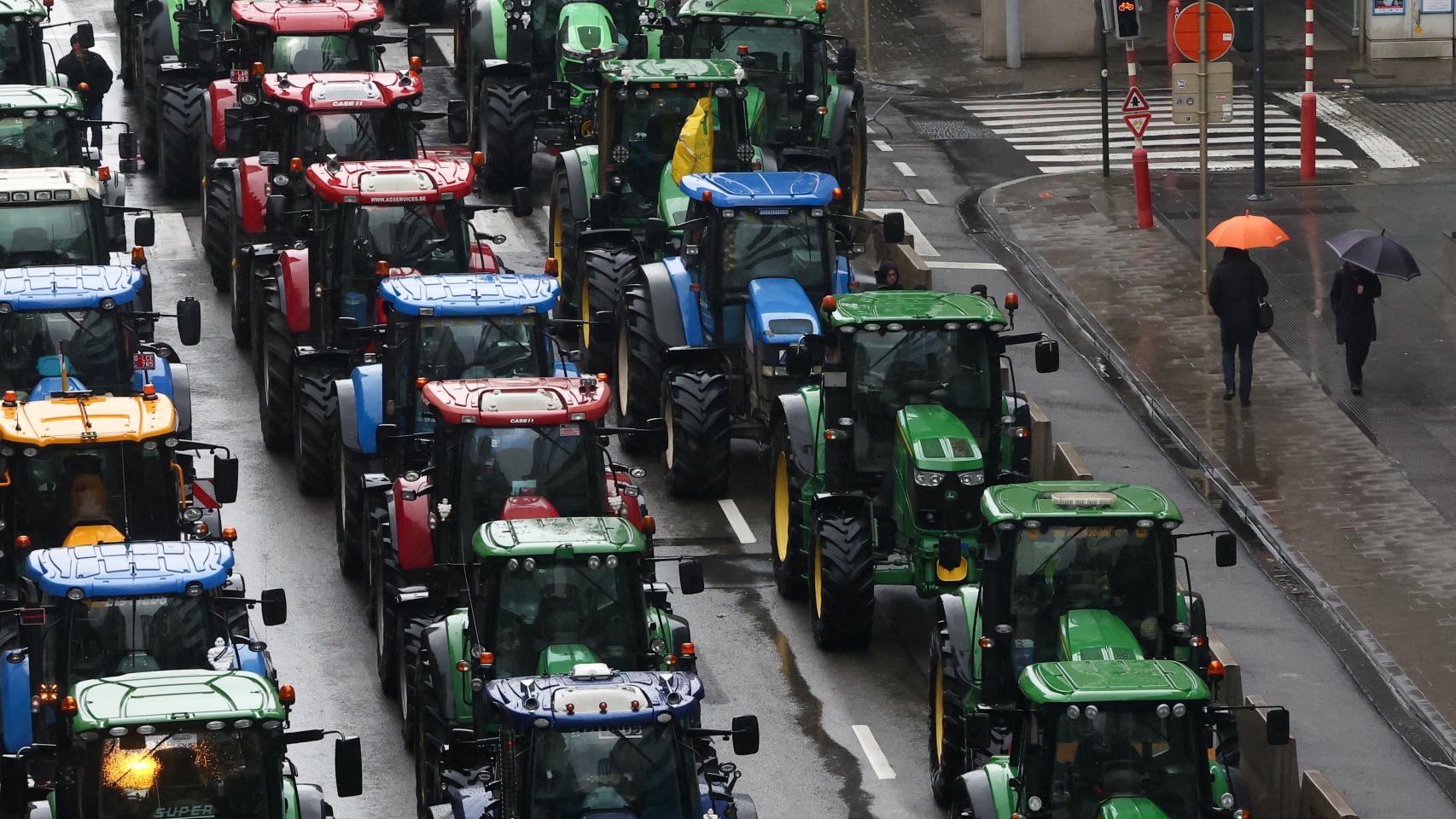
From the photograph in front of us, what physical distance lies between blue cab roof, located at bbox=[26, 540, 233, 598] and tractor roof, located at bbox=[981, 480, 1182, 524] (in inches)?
212

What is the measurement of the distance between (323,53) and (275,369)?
6962 millimetres

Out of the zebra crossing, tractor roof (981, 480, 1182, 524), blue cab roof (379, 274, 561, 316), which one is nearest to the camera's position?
tractor roof (981, 480, 1182, 524)

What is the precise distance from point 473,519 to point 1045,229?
15.2 m

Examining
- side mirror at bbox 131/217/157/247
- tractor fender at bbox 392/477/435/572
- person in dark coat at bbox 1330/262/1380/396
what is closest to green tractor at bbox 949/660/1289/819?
tractor fender at bbox 392/477/435/572

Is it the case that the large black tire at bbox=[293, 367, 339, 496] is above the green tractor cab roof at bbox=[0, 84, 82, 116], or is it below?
below

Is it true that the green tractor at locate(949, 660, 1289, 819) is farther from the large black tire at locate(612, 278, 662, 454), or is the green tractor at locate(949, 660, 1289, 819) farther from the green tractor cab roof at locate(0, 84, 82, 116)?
the green tractor cab roof at locate(0, 84, 82, 116)

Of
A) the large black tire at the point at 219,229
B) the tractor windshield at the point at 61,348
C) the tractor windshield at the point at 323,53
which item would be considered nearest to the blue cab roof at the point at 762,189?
the tractor windshield at the point at 61,348

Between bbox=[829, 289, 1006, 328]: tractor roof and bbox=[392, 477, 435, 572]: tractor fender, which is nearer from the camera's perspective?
bbox=[392, 477, 435, 572]: tractor fender

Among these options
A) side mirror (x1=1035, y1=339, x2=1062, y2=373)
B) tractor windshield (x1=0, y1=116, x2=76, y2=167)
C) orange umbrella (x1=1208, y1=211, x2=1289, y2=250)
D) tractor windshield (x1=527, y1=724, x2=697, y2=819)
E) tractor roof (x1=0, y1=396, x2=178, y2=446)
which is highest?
tractor windshield (x1=0, y1=116, x2=76, y2=167)

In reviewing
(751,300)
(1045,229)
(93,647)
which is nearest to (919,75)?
(1045,229)

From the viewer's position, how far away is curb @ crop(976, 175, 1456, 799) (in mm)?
22703

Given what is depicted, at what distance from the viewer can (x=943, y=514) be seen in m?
23.1

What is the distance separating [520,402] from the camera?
21.9 meters

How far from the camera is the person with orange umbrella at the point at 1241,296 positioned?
96.5 feet
